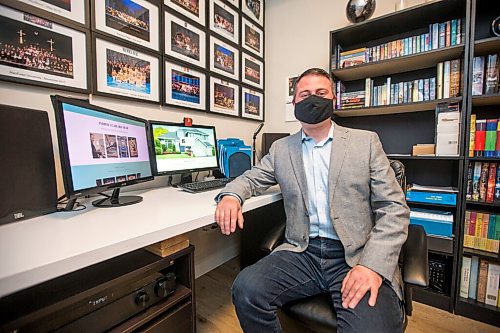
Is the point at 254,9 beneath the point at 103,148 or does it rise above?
above

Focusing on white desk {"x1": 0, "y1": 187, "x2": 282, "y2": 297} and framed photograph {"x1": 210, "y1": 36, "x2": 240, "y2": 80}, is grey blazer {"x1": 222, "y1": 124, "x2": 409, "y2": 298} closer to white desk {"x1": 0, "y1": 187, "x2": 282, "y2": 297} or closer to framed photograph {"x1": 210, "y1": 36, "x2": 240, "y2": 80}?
white desk {"x1": 0, "y1": 187, "x2": 282, "y2": 297}

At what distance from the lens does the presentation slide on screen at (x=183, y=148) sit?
1269 millimetres

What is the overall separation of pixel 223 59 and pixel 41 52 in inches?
46.3

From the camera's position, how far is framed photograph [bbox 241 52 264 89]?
2087mm

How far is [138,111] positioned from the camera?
1.36 meters

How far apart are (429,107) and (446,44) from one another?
1.26 feet

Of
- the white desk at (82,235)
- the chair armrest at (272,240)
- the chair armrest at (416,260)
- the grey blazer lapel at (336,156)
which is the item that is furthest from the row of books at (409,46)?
the white desk at (82,235)

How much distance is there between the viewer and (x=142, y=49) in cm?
133

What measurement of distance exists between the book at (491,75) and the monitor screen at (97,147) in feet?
6.31

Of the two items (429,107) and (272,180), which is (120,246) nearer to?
(272,180)

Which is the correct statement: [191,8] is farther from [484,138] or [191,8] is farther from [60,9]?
[484,138]

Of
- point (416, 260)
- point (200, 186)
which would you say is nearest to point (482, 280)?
point (416, 260)

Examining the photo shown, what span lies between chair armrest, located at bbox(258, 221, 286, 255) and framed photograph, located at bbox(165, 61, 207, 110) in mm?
1026

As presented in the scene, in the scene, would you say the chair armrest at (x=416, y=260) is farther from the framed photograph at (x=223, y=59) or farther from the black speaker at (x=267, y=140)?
the framed photograph at (x=223, y=59)
